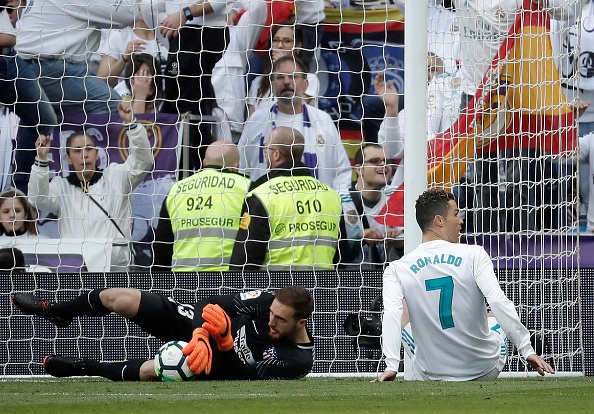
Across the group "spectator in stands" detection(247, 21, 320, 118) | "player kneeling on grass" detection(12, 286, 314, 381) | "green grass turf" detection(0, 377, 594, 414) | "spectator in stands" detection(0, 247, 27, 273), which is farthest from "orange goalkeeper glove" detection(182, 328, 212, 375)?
"spectator in stands" detection(247, 21, 320, 118)

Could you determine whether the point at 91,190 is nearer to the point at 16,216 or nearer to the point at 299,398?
the point at 16,216

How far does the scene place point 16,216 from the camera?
26.7ft

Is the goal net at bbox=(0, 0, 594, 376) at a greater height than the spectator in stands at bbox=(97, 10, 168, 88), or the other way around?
the spectator in stands at bbox=(97, 10, 168, 88)

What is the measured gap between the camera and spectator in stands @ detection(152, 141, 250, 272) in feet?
25.1

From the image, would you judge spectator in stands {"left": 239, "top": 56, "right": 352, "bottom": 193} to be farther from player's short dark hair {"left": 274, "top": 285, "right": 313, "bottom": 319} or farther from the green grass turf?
the green grass turf

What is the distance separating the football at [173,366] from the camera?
19.5 ft

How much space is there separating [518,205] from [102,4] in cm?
383

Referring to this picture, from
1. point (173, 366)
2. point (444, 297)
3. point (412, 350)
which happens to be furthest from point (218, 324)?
point (444, 297)

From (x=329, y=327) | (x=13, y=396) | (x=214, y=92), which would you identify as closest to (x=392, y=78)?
(x=214, y=92)

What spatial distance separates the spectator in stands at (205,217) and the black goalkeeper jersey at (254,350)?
3.96 ft

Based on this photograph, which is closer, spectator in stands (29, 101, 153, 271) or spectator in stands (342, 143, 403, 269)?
spectator in stands (29, 101, 153, 271)

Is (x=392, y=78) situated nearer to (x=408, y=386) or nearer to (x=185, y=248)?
(x=185, y=248)

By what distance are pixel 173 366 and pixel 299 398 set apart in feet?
5.78

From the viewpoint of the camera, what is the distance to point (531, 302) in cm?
709
